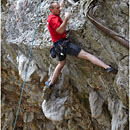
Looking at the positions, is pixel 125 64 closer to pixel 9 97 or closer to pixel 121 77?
pixel 121 77

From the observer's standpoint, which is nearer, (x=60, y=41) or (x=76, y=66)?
(x=60, y=41)

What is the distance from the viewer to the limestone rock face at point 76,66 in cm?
270

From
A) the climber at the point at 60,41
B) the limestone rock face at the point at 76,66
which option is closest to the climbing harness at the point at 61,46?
the climber at the point at 60,41

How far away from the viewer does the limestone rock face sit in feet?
8.87

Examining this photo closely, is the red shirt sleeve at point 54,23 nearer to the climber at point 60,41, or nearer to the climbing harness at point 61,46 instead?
the climber at point 60,41

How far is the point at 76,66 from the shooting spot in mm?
3803

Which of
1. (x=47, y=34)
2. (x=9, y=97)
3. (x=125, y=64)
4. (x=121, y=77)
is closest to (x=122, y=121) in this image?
(x=121, y=77)

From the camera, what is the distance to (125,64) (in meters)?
2.58

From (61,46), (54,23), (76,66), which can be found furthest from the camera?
(76,66)

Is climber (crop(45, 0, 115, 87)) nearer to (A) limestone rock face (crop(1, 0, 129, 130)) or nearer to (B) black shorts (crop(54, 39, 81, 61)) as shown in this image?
(B) black shorts (crop(54, 39, 81, 61))

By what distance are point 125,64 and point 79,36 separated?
1041 millimetres

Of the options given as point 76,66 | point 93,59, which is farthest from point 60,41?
point 76,66

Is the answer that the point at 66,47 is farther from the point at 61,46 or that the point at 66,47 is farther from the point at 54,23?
the point at 54,23

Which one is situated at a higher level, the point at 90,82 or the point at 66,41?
the point at 66,41
